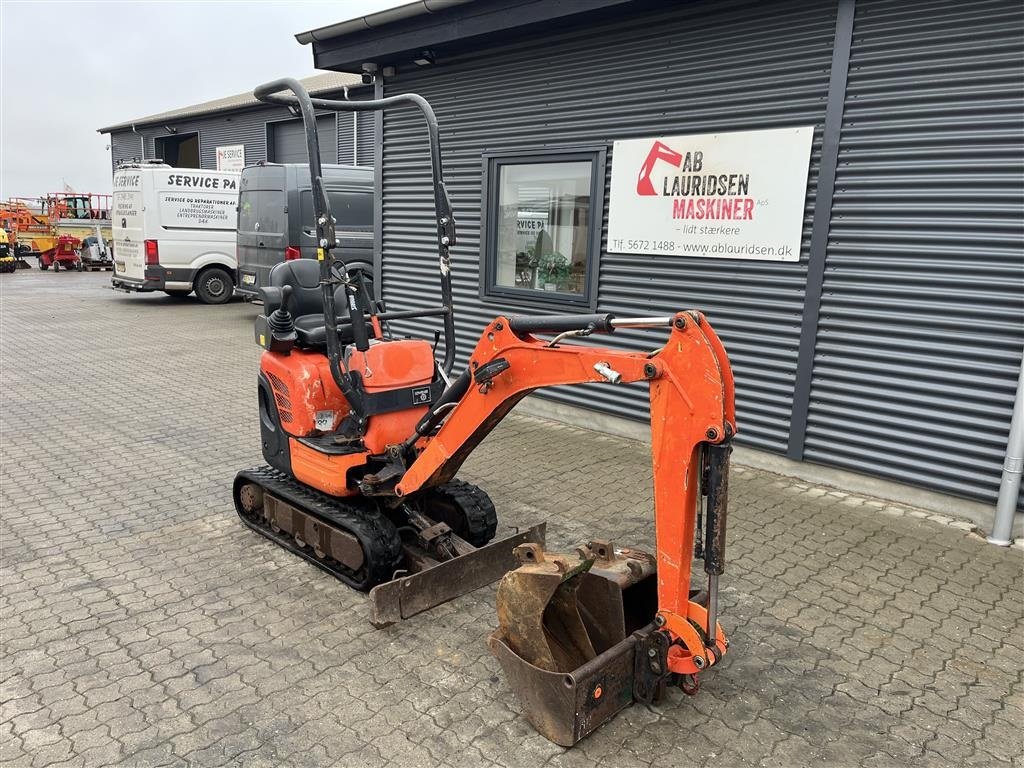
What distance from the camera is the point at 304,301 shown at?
468cm

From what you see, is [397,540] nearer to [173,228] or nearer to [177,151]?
[173,228]

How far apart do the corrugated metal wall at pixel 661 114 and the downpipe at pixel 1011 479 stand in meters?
1.53

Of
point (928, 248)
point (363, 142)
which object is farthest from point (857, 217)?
point (363, 142)

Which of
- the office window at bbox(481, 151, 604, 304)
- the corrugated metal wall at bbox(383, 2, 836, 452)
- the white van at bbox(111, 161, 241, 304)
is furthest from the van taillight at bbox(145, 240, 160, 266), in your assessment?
the office window at bbox(481, 151, 604, 304)

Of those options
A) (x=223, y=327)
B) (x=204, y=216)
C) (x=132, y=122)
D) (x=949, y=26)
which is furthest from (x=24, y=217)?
(x=949, y=26)

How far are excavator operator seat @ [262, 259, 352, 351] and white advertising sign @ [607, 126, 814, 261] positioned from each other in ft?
10.3

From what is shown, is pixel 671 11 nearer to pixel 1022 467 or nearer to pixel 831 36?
pixel 831 36

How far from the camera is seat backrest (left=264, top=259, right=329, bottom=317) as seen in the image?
15.2 ft

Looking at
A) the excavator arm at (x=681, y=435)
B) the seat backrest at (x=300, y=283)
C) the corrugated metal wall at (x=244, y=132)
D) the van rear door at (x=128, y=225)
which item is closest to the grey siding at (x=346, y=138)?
the corrugated metal wall at (x=244, y=132)

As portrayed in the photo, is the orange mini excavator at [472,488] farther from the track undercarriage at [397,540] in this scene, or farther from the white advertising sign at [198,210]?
the white advertising sign at [198,210]

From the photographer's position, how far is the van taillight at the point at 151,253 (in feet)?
51.6

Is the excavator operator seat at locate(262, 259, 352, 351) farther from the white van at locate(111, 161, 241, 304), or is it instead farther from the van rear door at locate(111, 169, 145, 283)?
the van rear door at locate(111, 169, 145, 283)

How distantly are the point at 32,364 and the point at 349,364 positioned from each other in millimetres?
8192

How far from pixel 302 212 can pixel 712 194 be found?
26.8 feet
